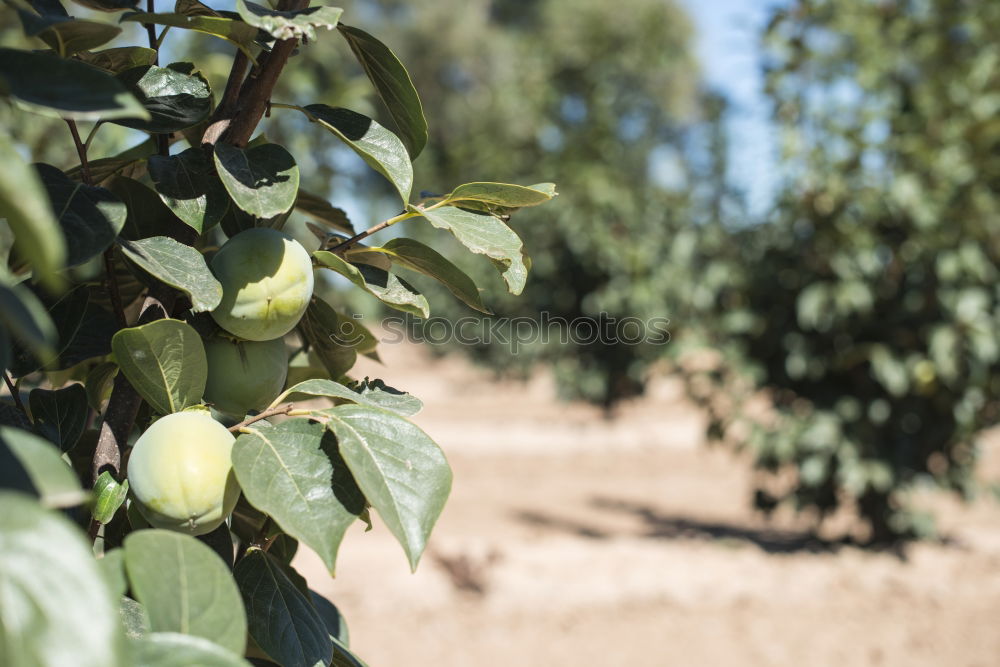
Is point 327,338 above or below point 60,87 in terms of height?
below

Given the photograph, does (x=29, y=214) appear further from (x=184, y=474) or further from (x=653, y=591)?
(x=653, y=591)

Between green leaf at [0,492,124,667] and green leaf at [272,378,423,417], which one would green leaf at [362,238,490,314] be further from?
green leaf at [0,492,124,667]

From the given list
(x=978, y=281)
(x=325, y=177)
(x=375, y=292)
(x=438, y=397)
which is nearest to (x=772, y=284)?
(x=978, y=281)

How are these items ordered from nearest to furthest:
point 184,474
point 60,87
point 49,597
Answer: point 49,597 < point 60,87 < point 184,474

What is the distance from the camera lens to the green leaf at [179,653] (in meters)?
0.41

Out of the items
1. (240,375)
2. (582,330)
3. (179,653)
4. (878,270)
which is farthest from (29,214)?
(582,330)

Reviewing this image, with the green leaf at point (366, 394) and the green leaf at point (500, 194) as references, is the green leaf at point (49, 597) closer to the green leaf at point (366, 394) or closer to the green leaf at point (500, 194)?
the green leaf at point (366, 394)

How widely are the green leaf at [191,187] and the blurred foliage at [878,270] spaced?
12.4ft

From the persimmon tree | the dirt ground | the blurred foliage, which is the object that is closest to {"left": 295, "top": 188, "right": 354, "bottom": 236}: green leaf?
the persimmon tree

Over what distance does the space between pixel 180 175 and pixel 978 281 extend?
4.11m

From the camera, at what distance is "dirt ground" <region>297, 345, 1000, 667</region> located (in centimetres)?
300

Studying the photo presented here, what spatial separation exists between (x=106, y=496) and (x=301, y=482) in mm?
156

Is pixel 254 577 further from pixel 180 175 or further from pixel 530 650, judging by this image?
pixel 530 650

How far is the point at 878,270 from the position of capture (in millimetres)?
4105
